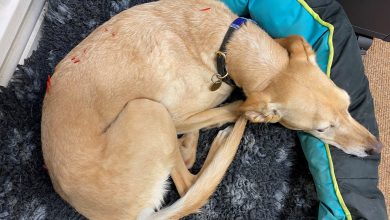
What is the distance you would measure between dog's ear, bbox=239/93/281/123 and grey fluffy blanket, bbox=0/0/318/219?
438 mm

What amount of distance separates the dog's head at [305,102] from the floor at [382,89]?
2.23 feet

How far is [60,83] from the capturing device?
7.18ft

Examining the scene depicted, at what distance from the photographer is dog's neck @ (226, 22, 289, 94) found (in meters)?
2.19

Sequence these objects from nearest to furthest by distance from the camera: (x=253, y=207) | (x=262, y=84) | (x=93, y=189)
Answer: (x=93, y=189) → (x=262, y=84) → (x=253, y=207)

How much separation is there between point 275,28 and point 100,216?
5.00 feet

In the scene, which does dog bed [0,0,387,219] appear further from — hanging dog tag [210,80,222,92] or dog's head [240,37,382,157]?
hanging dog tag [210,80,222,92]

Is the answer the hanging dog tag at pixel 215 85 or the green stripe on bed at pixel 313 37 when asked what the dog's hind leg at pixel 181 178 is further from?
the green stripe on bed at pixel 313 37

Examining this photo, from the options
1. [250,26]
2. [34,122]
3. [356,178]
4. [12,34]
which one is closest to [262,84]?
[250,26]

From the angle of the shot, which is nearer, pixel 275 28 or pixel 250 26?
pixel 250 26

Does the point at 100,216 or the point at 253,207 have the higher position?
the point at 100,216

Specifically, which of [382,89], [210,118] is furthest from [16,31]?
[382,89]

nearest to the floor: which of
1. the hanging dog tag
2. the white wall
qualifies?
the hanging dog tag

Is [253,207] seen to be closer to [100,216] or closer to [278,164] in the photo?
[278,164]

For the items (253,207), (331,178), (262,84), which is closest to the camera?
(262,84)
